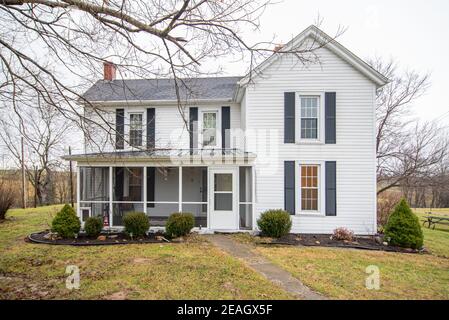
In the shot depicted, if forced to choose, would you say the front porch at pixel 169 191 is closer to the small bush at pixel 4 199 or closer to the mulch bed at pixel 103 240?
the mulch bed at pixel 103 240

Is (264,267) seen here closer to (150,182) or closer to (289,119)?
(289,119)

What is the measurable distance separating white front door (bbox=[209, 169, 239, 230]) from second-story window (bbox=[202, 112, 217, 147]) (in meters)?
2.05

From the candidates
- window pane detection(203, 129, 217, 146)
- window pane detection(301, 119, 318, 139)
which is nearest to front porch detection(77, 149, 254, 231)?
window pane detection(203, 129, 217, 146)

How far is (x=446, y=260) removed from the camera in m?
7.79

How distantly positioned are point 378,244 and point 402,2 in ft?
27.0

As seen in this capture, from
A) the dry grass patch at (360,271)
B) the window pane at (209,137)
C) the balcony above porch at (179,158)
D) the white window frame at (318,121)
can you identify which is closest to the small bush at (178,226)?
the balcony above porch at (179,158)

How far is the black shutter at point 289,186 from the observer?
10266 mm

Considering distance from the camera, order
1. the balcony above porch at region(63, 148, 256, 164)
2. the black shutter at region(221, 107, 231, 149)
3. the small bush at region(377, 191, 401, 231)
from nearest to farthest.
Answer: the balcony above porch at region(63, 148, 256, 164), the black shutter at region(221, 107, 231, 149), the small bush at region(377, 191, 401, 231)

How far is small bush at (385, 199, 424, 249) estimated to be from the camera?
8750 mm

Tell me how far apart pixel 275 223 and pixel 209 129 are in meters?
5.23

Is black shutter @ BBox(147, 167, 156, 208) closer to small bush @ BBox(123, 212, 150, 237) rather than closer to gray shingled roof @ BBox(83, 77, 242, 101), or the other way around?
small bush @ BBox(123, 212, 150, 237)

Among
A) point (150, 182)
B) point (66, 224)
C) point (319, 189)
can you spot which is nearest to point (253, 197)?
point (319, 189)

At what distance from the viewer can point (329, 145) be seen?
10.4m

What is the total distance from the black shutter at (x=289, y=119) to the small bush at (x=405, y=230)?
4.40 meters
